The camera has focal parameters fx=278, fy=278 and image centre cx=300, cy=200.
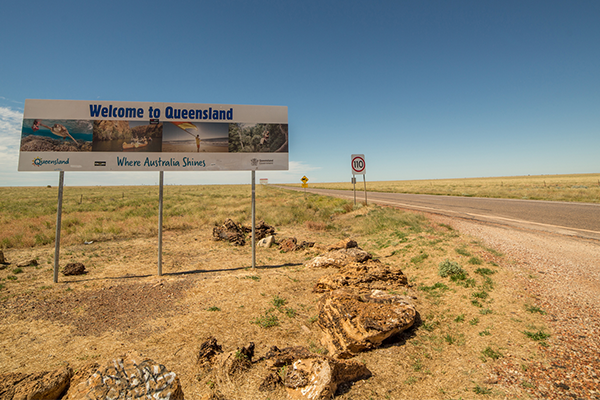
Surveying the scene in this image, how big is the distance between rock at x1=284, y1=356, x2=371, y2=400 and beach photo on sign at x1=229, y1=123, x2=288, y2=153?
6131 millimetres

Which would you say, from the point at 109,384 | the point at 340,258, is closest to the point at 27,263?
the point at 109,384

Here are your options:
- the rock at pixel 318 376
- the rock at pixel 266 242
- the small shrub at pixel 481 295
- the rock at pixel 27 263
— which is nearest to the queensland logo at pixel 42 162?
the rock at pixel 27 263

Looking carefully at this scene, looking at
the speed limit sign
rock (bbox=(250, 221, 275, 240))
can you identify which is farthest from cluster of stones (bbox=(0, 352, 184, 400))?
the speed limit sign

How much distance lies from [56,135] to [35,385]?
7274 millimetres

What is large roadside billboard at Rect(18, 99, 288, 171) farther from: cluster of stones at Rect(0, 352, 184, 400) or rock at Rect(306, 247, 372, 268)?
cluster of stones at Rect(0, 352, 184, 400)

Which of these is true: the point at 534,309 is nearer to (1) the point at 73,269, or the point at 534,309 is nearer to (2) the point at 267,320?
(2) the point at 267,320

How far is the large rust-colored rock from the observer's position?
3.89 m

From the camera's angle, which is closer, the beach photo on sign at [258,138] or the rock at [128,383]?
the rock at [128,383]

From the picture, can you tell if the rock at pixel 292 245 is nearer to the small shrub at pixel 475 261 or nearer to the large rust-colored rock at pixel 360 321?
the small shrub at pixel 475 261

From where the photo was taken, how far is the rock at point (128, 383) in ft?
A: 7.18

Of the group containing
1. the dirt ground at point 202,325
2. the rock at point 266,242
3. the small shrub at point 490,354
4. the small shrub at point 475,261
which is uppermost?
the small shrub at point 475,261

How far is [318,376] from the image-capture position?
9.86 ft

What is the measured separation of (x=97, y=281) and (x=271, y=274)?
443 centimetres

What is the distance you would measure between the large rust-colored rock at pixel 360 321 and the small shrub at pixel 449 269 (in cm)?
191
